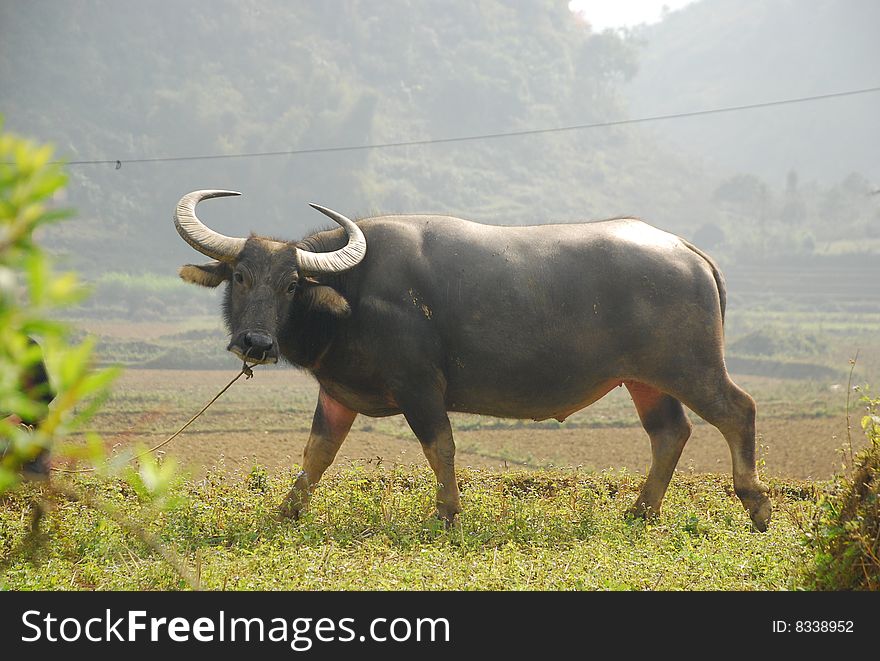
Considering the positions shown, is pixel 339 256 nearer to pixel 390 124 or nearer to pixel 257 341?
pixel 257 341

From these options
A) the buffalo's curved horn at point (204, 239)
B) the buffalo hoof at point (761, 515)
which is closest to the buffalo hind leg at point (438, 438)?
the buffalo's curved horn at point (204, 239)

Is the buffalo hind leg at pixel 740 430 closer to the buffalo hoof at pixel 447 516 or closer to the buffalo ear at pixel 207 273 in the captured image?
the buffalo hoof at pixel 447 516

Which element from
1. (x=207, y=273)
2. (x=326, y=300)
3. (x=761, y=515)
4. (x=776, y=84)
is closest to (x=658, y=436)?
(x=761, y=515)

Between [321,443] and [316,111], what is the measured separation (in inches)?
2133

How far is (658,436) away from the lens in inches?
220

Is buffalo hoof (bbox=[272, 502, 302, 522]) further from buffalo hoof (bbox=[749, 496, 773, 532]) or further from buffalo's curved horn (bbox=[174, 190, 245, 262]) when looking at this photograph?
buffalo hoof (bbox=[749, 496, 773, 532])

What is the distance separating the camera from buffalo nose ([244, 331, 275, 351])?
4527mm

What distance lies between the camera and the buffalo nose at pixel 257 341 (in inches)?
178

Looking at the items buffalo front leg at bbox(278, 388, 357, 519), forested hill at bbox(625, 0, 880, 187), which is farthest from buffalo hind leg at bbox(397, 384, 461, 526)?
forested hill at bbox(625, 0, 880, 187)

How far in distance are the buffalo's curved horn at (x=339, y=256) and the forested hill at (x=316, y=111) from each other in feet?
130

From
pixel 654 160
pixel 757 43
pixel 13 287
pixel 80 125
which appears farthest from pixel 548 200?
pixel 13 287

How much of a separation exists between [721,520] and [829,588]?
186cm

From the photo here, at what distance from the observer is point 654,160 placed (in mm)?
72375
